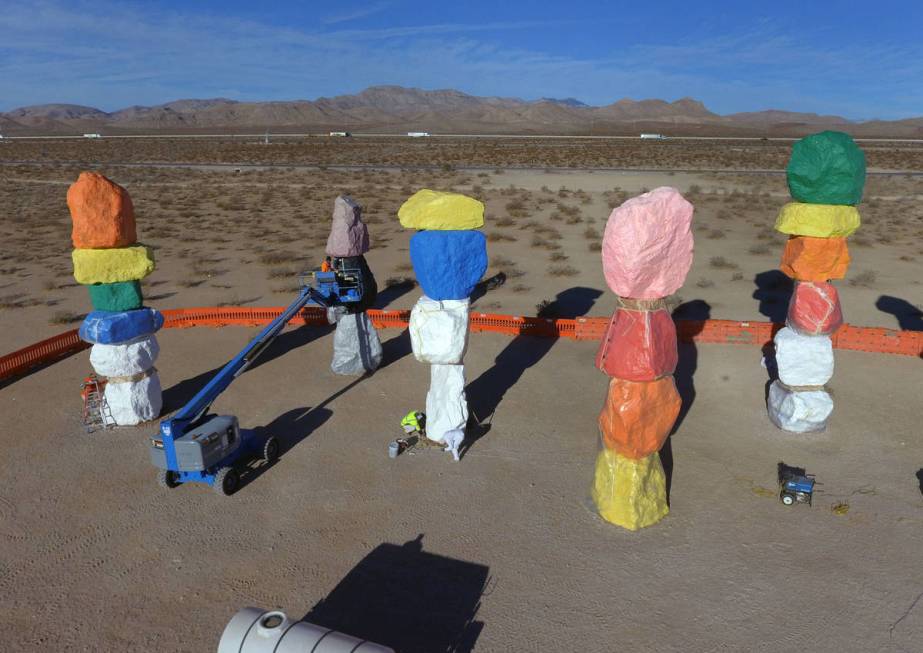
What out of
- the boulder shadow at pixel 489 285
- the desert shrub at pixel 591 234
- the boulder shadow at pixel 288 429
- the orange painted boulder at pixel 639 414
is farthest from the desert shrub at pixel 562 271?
the orange painted boulder at pixel 639 414

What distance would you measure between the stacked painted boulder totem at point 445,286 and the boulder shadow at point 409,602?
8.21ft

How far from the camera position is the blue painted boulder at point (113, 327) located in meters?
10.1

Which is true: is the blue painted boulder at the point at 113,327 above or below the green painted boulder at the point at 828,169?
below

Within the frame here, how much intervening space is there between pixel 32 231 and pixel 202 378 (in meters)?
22.2

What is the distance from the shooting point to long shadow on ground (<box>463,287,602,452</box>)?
1096 cm

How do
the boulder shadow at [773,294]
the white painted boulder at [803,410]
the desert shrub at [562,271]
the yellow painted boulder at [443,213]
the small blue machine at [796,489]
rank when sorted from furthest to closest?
the desert shrub at [562,271]
the boulder shadow at [773,294]
the white painted boulder at [803,410]
the yellow painted boulder at [443,213]
the small blue machine at [796,489]

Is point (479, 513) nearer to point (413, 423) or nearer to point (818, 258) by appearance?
point (413, 423)

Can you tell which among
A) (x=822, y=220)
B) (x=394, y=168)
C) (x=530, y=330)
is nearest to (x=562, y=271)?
(x=530, y=330)

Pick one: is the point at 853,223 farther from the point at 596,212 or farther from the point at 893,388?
the point at 596,212

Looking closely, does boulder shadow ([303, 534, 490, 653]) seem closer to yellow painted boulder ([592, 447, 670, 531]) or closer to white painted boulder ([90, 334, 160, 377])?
yellow painted boulder ([592, 447, 670, 531])

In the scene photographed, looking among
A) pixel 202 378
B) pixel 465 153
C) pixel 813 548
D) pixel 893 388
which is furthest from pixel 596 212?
pixel 465 153

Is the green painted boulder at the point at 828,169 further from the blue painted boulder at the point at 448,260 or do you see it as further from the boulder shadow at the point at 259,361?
the boulder shadow at the point at 259,361

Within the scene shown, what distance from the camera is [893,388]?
1200cm

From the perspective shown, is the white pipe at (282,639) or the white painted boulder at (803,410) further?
the white painted boulder at (803,410)
